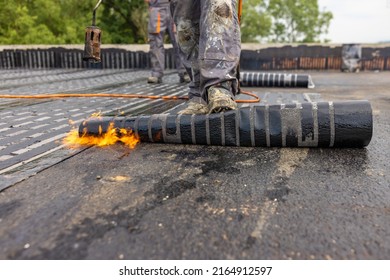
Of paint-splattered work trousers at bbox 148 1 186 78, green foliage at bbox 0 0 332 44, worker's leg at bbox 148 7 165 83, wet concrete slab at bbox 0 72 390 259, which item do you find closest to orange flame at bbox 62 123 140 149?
wet concrete slab at bbox 0 72 390 259

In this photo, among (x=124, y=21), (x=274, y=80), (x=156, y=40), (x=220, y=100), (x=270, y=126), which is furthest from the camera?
(x=124, y=21)

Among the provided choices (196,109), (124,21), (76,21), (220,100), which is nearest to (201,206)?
(220,100)

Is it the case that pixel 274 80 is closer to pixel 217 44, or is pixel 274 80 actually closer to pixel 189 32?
pixel 189 32

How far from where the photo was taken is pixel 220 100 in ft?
5.88

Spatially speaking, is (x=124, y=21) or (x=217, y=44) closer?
(x=217, y=44)

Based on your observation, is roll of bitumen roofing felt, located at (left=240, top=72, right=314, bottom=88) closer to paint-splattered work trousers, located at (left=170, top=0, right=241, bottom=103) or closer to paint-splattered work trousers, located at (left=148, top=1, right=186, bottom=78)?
paint-splattered work trousers, located at (left=148, top=1, right=186, bottom=78)

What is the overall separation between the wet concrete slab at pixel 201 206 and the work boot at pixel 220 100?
24 centimetres

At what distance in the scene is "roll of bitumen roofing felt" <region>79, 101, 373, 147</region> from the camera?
5.20 feet

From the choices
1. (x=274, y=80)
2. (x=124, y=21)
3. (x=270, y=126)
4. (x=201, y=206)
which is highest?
(x=124, y=21)

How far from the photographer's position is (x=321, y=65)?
9758 mm

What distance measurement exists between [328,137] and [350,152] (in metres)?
0.13

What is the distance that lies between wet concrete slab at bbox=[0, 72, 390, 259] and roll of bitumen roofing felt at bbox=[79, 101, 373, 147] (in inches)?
2.7

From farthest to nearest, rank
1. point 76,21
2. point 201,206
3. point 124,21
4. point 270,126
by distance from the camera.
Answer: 1. point 76,21
2. point 124,21
3. point 270,126
4. point 201,206

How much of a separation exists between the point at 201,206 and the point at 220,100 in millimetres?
834
